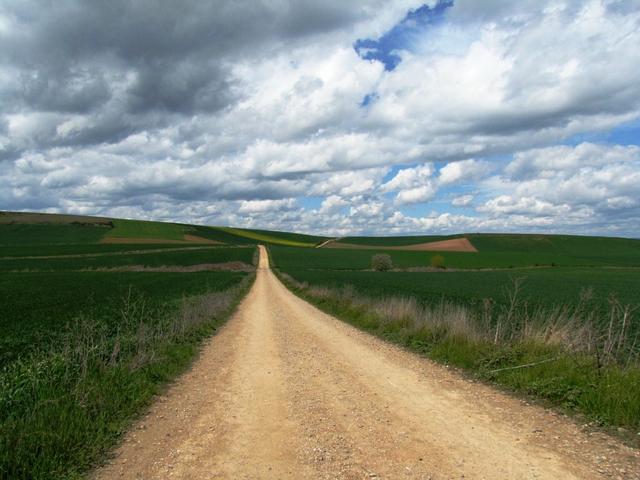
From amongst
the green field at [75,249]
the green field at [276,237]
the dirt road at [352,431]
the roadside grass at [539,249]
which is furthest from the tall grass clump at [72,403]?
the green field at [276,237]

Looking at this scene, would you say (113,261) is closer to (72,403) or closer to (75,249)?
(75,249)

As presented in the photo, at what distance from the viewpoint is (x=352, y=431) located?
271 inches

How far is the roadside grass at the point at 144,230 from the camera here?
12434 cm

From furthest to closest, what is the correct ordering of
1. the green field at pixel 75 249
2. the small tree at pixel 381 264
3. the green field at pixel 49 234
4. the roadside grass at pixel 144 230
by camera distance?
the roadside grass at pixel 144 230, the green field at pixel 49 234, the green field at pixel 75 249, the small tree at pixel 381 264

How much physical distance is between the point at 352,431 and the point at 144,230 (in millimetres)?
139250

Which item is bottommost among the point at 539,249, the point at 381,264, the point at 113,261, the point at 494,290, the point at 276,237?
the point at 381,264

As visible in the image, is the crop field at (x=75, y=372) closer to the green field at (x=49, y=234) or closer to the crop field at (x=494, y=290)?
the crop field at (x=494, y=290)

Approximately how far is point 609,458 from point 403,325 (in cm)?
1036

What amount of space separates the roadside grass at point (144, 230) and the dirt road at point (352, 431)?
394 feet

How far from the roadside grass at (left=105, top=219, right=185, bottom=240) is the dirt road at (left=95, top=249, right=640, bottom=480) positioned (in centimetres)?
12011

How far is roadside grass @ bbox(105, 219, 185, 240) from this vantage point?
124338mm

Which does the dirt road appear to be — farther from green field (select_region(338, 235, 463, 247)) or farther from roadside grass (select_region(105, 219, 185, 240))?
green field (select_region(338, 235, 463, 247))

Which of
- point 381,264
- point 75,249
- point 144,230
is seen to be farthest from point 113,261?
point 144,230

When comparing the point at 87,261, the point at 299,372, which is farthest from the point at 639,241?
the point at 299,372
